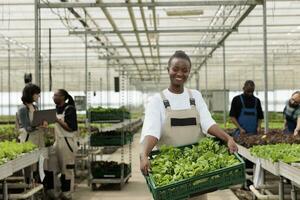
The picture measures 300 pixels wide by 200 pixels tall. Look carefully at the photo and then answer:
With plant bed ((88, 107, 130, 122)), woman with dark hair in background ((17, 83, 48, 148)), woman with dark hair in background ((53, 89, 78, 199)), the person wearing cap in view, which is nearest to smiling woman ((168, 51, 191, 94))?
woman with dark hair in background ((17, 83, 48, 148))

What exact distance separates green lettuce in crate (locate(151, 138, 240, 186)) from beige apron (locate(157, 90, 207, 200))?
0.06 meters

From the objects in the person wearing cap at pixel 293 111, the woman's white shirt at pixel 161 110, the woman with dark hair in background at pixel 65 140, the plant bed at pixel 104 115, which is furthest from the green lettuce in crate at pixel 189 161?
the plant bed at pixel 104 115

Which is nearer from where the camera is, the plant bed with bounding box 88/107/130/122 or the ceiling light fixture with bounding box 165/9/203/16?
the plant bed with bounding box 88/107/130/122

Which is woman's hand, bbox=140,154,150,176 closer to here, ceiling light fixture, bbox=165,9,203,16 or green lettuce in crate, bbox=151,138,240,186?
green lettuce in crate, bbox=151,138,240,186

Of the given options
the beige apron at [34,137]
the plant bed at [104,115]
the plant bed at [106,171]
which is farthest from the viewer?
the plant bed at [104,115]

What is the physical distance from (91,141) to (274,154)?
4.11 m

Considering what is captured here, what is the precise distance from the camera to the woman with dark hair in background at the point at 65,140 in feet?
22.6

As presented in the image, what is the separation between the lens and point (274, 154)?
16.7 ft

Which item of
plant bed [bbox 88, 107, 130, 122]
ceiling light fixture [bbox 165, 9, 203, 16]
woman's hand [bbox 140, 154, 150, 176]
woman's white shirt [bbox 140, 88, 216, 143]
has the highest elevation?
ceiling light fixture [bbox 165, 9, 203, 16]

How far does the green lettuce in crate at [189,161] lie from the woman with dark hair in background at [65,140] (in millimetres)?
3881

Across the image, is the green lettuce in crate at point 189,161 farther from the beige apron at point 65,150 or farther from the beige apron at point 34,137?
the beige apron at point 65,150

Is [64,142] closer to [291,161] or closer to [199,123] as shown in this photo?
[291,161]

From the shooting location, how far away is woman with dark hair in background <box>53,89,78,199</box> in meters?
6.89

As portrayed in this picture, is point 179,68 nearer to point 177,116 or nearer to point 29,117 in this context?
point 177,116
